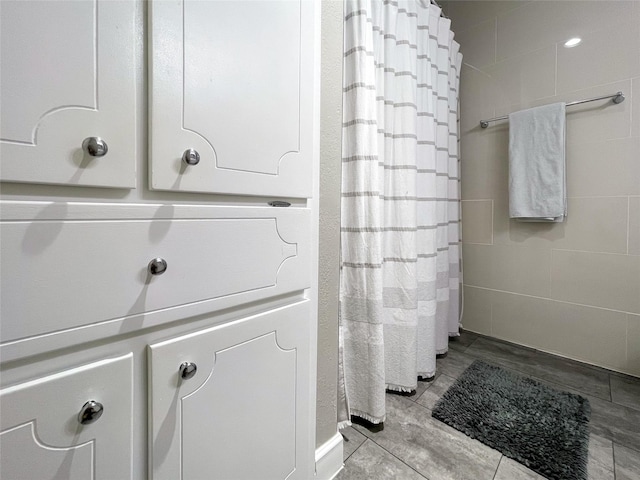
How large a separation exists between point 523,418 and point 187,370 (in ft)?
4.46

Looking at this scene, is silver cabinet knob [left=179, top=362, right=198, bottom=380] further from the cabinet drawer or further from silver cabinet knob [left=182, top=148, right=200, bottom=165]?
silver cabinet knob [left=182, top=148, right=200, bottom=165]

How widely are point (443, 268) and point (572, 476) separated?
0.98 m

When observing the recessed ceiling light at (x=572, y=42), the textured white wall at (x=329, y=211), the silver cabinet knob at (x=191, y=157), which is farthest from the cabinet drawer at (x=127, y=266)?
the recessed ceiling light at (x=572, y=42)

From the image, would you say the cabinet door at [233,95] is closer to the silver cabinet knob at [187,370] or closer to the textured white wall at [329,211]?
the textured white wall at [329,211]

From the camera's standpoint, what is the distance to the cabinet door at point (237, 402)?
0.47 meters

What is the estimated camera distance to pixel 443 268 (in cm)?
166

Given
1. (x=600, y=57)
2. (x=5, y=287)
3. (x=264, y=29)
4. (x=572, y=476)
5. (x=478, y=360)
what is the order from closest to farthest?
(x=5, y=287) → (x=264, y=29) → (x=572, y=476) → (x=600, y=57) → (x=478, y=360)

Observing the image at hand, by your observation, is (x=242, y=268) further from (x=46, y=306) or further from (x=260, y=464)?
(x=260, y=464)

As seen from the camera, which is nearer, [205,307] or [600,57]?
[205,307]

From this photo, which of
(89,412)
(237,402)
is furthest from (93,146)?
(237,402)

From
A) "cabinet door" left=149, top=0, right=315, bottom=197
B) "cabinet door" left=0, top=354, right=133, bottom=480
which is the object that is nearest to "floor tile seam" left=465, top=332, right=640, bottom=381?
"cabinet door" left=149, top=0, right=315, bottom=197

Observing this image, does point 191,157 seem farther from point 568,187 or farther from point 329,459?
point 568,187

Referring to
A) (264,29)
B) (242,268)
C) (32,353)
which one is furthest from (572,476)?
(264,29)

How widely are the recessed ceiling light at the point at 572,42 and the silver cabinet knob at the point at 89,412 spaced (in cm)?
252
